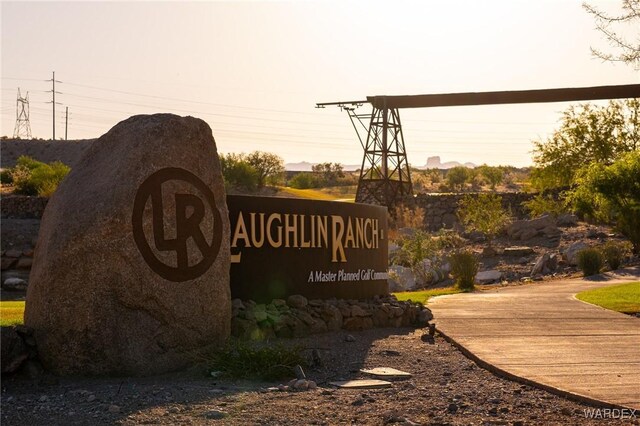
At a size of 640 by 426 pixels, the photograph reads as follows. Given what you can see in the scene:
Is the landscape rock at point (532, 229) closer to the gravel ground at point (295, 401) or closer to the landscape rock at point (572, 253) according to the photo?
the landscape rock at point (572, 253)

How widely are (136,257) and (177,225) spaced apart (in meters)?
0.76

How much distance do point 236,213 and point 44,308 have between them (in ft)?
11.3

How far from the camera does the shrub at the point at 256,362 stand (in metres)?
9.51

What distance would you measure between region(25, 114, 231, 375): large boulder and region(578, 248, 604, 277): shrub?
51.6 feet

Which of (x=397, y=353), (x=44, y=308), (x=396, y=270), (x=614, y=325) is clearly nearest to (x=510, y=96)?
(x=396, y=270)

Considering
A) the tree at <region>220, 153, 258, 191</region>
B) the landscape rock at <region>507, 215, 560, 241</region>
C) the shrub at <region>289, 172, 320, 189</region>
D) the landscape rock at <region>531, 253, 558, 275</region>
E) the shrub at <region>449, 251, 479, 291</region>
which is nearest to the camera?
the shrub at <region>449, 251, 479, 291</region>

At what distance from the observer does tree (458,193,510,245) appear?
34.1 meters

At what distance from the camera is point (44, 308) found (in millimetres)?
9625

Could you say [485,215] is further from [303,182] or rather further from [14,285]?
[303,182]

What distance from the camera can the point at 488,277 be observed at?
86.9 feet

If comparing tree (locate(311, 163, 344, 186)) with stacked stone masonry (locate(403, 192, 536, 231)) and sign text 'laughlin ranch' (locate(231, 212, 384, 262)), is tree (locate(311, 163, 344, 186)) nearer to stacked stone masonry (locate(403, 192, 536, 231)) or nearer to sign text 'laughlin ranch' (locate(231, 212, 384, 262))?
stacked stone masonry (locate(403, 192, 536, 231))

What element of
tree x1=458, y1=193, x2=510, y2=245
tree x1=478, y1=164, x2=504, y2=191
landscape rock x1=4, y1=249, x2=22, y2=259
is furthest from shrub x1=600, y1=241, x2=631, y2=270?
tree x1=478, y1=164, x2=504, y2=191

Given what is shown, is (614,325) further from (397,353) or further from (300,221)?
(300,221)

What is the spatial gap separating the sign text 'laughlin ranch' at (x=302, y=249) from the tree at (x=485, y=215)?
64.1 ft
